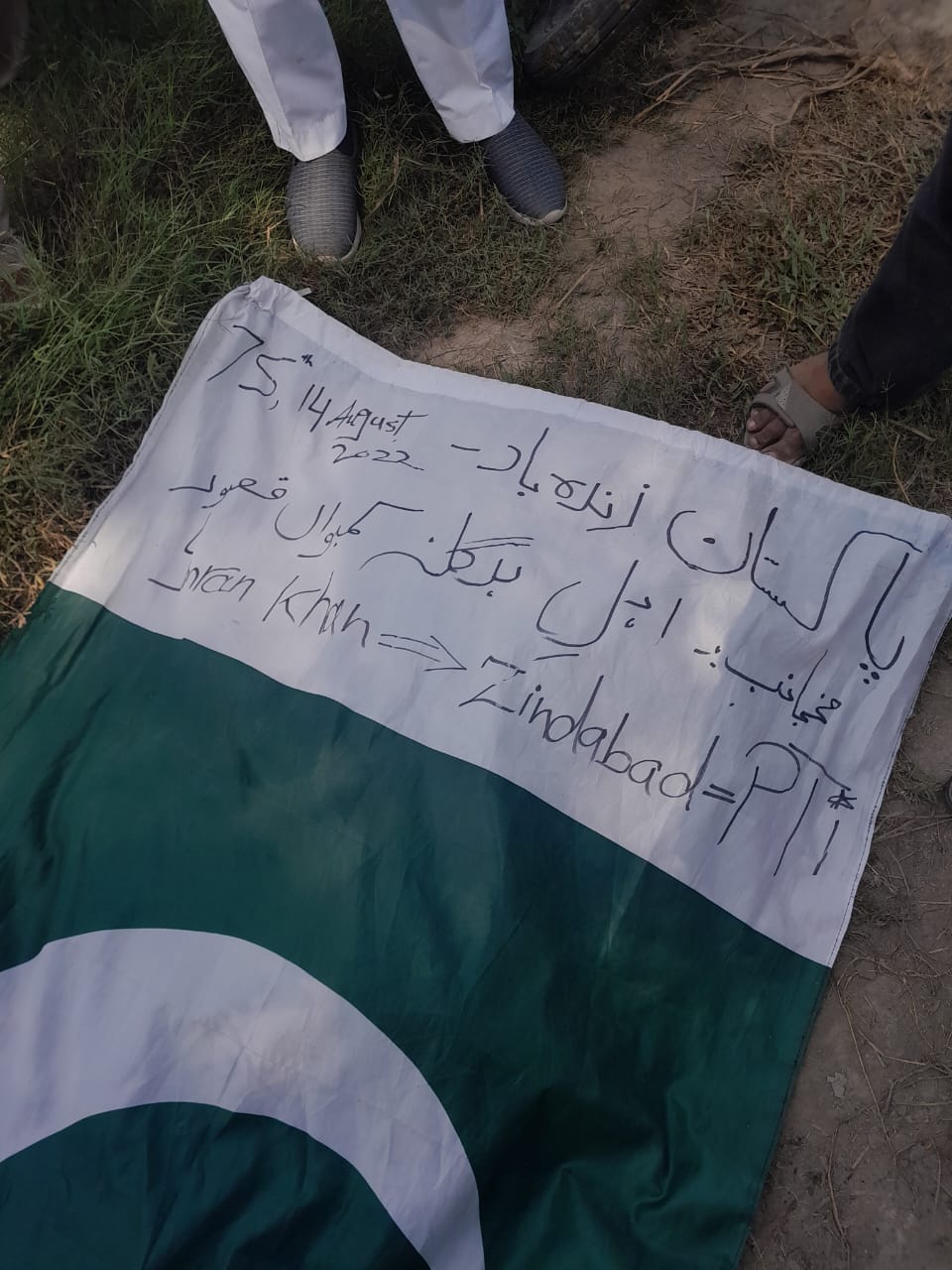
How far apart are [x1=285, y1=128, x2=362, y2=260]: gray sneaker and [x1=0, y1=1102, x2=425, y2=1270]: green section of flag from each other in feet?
4.20

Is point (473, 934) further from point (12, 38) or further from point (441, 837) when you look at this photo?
point (12, 38)

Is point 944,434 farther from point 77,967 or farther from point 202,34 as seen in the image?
point 202,34

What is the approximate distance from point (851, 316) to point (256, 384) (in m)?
0.85

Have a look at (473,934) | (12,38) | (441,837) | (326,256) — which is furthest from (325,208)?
(473,934)

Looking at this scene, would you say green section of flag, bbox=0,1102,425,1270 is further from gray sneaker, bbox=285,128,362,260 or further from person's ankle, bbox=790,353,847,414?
gray sneaker, bbox=285,128,362,260

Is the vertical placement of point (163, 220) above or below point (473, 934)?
above

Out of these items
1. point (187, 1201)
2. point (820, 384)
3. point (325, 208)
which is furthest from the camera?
point (325, 208)

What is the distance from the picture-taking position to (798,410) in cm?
123

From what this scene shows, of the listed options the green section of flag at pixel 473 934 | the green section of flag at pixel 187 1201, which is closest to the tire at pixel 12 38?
the green section of flag at pixel 473 934

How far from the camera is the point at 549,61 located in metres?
1.49

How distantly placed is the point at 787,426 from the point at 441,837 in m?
0.78

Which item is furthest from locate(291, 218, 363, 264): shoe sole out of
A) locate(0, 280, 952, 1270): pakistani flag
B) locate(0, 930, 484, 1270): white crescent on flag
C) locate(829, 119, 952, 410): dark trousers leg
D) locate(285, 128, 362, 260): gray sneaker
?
locate(0, 930, 484, 1270): white crescent on flag

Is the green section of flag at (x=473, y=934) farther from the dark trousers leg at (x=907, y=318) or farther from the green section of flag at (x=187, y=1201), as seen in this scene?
the dark trousers leg at (x=907, y=318)

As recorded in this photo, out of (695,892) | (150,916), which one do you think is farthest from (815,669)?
(150,916)
